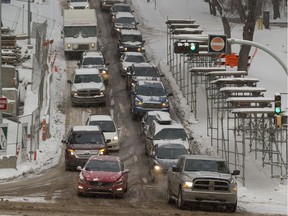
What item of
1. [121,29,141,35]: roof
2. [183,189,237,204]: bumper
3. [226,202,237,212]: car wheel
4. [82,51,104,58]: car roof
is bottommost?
[226,202,237,212]: car wheel

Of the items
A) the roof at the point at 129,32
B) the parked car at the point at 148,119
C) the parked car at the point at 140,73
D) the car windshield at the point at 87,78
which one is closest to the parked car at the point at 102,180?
the parked car at the point at 148,119

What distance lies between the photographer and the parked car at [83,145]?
3791 cm

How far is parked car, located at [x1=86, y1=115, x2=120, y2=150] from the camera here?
4350 centimetres

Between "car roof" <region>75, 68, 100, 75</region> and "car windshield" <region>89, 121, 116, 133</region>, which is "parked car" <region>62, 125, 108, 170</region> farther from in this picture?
"car roof" <region>75, 68, 100, 75</region>

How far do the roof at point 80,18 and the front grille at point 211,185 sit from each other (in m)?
36.6

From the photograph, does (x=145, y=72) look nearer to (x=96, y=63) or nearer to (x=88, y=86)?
(x=96, y=63)

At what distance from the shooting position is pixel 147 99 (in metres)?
49.0

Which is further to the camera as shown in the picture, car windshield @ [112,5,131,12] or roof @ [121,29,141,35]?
car windshield @ [112,5,131,12]

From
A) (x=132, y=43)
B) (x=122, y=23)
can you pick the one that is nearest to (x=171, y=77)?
(x=132, y=43)

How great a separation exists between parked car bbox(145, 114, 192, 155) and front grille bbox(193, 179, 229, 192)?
35.7ft

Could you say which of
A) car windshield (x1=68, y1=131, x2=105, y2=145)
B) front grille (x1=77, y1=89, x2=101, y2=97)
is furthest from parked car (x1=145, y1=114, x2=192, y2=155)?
front grille (x1=77, y1=89, x2=101, y2=97)

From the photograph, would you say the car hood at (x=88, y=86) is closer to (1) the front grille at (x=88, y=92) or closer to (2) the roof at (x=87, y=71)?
(1) the front grille at (x=88, y=92)

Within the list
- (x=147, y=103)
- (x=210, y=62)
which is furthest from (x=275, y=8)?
(x=147, y=103)

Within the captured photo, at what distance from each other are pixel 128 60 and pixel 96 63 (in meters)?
2.36
